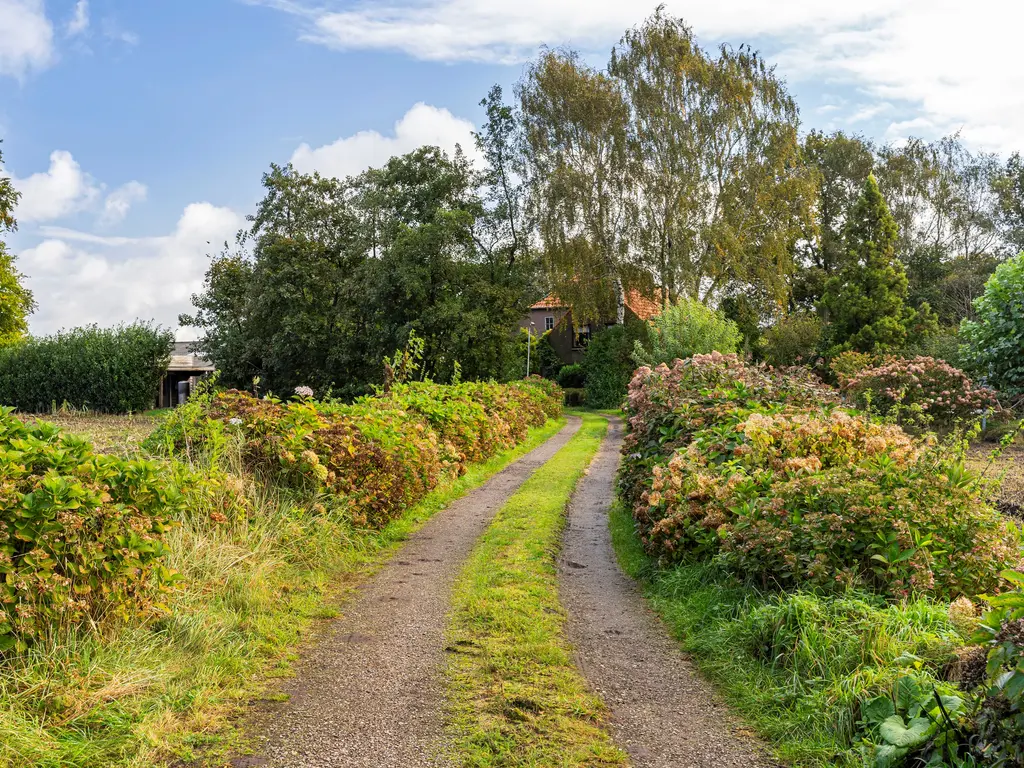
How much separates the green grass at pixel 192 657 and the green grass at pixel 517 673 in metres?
1.09

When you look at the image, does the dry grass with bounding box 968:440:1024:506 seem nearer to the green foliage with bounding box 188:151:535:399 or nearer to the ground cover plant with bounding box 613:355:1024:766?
the ground cover plant with bounding box 613:355:1024:766

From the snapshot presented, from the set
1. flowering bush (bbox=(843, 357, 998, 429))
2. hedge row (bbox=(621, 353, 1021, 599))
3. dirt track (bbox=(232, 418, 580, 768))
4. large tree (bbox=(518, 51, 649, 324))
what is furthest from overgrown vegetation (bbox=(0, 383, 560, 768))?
large tree (bbox=(518, 51, 649, 324))

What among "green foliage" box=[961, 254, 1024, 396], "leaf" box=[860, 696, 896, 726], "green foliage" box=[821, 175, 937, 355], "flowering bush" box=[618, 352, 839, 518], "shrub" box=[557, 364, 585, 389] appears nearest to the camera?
"leaf" box=[860, 696, 896, 726]

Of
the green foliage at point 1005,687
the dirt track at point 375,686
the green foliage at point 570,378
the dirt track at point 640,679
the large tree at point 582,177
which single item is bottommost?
the dirt track at point 640,679

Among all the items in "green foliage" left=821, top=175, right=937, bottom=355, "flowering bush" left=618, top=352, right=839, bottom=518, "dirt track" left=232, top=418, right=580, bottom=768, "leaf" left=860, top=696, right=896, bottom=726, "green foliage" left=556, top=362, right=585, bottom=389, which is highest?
"green foliage" left=821, top=175, right=937, bottom=355

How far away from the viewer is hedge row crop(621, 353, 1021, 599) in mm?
4695

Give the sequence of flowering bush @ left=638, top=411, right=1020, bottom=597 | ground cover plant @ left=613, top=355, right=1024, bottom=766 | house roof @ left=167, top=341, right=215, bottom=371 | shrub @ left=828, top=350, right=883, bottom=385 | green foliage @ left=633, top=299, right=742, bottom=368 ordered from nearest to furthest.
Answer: ground cover plant @ left=613, top=355, right=1024, bottom=766 < flowering bush @ left=638, top=411, right=1020, bottom=597 < shrub @ left=828, top=350, right=883, bottom=385 < green foliage @ left=633, top=299, right=742, bottom=368 < house roof @ left=167, top=341, right=215, bottom=371

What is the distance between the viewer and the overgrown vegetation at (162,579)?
356 centimetres

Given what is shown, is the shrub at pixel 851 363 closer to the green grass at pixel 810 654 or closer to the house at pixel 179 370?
the green grass at pixel 810 654

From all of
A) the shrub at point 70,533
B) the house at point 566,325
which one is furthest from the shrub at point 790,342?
the shrub at point 70,533

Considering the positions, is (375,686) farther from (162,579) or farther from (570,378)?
(570,378)

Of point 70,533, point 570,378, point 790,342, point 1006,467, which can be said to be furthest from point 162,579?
point 570,378

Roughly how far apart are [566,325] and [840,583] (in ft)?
137

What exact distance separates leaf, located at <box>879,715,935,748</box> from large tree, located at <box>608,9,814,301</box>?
93.7ft
